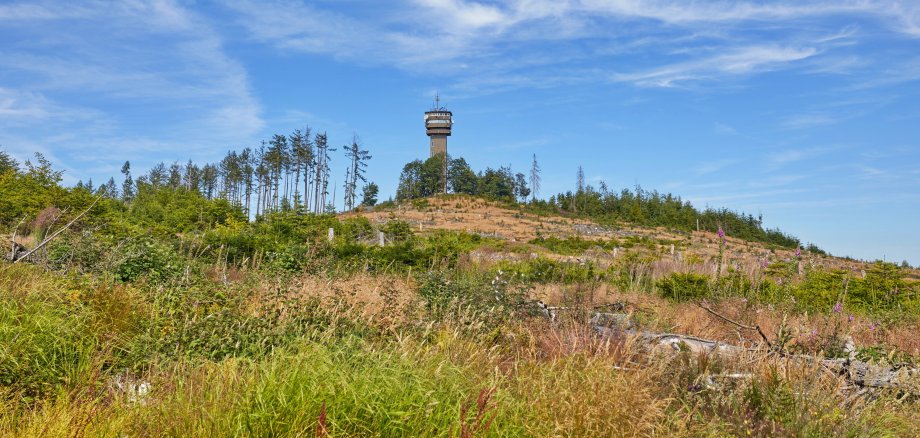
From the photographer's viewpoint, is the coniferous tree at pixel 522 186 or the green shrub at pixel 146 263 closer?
the green shrub at pixel 146 263

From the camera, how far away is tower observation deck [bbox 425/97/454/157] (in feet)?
247

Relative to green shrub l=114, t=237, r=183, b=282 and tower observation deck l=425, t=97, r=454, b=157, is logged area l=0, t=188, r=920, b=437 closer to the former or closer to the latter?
green shrub l=114, t=237, r=183, b=282

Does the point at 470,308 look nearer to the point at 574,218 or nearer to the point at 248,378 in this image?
the point at 248,378

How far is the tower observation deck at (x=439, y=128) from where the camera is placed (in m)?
75.4

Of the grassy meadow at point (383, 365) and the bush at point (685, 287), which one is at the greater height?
the bush at point (685, 287)

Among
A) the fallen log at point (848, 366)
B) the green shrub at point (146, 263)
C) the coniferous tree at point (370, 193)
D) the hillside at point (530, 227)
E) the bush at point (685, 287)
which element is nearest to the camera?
the fallen log at point (848, 366)

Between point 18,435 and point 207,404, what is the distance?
0.90m

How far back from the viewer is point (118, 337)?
16.2 ft

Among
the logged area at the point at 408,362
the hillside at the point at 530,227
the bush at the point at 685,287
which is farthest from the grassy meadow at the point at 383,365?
the hillside at the point at 530,227

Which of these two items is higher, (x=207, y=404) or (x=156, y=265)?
(x=156, y=265)

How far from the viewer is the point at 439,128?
7506cm

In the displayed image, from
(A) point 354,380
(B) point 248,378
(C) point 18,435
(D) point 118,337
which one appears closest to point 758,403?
(A) point 354,380

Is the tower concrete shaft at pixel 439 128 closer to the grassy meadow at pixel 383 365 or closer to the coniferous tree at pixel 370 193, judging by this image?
A: the coniferous tree at pixel 370 193

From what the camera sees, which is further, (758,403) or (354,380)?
(758,403)
